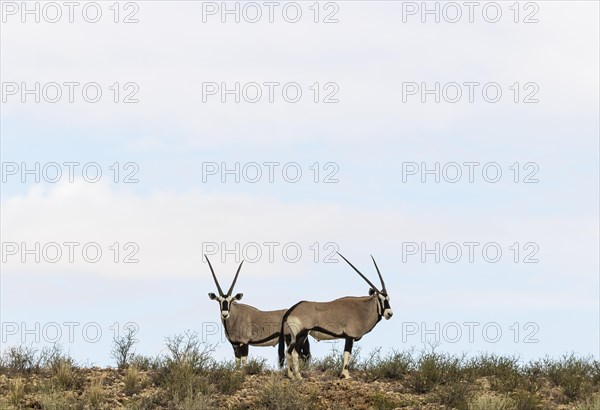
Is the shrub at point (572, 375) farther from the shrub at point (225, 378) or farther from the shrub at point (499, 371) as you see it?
the shrub at point (225, 378)

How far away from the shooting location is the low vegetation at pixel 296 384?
69.5 ft

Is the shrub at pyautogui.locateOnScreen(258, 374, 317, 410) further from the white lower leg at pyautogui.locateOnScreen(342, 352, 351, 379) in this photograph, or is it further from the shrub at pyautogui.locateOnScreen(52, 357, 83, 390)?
the shrub at pyautogui.locateOnScreen(52, 357, 83, 390)

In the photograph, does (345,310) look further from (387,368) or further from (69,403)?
(69,403)

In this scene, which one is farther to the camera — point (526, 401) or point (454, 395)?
point (454, 395)

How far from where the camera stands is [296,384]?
21703mm

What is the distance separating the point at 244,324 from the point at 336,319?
3619 mm

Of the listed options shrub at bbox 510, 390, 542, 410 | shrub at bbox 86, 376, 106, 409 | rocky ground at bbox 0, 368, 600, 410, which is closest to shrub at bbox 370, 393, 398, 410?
rocky ground at bbox 0, 368, 600, 410

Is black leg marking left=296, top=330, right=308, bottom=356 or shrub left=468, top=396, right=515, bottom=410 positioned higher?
black leg marking left=296, top=330, right=308, bottom=356

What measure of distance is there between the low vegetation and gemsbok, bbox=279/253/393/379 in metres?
0.57

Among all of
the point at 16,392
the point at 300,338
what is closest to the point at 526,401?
the point at 300,338

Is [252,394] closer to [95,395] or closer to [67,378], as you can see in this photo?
[95,395]

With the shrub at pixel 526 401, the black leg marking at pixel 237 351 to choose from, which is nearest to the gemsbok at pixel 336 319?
the black leg marking at pixel 237 351

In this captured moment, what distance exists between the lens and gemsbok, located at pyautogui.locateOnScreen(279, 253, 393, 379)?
79.5ft

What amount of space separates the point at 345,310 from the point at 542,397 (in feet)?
15.5
